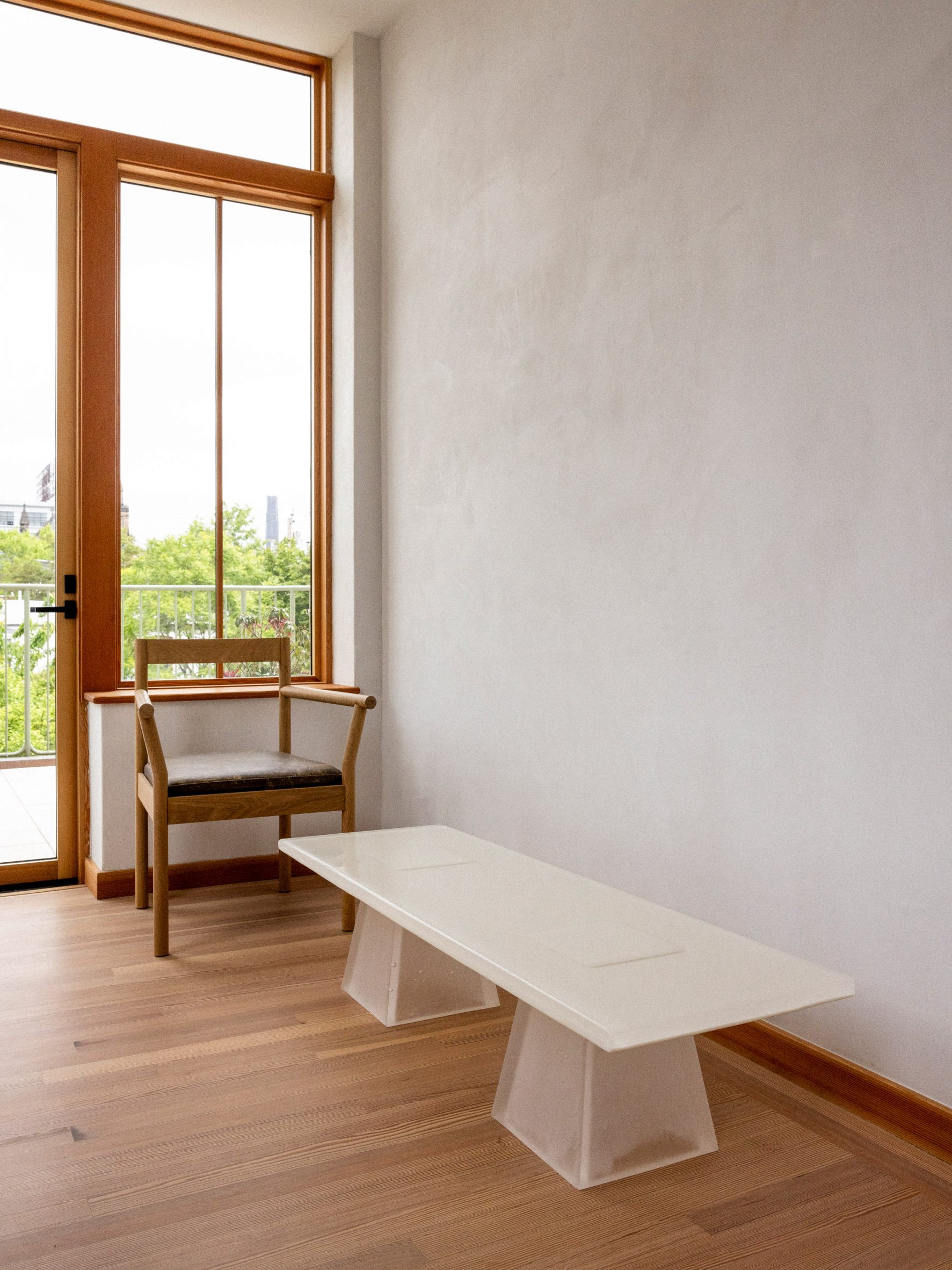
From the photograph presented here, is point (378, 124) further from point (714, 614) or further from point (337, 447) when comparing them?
point (714, 614)

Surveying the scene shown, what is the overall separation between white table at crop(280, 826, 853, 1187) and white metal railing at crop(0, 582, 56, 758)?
1.67 metres

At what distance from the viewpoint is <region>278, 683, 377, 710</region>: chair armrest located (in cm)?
281

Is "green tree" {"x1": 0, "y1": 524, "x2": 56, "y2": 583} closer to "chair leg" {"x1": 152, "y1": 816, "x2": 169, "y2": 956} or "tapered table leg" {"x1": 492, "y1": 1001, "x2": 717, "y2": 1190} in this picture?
"chair leg" {"x1": 152, "y1": 816, "x2": 169, "y2": 956}

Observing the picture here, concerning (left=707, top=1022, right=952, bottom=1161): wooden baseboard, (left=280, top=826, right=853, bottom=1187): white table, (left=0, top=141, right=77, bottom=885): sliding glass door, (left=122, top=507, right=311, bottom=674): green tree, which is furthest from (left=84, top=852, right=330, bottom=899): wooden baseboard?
(left=707, top=1022, right=952, bottom=1161): wooden baseboard

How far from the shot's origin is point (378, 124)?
3561mm

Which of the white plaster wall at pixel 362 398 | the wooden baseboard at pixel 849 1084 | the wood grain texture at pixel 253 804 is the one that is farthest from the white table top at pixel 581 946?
the white plaster wall at pixel 362 398

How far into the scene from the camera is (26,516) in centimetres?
326

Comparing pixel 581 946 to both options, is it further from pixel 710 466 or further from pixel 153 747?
pixel 153 747

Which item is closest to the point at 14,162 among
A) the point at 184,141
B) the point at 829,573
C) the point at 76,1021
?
the point at 184,141

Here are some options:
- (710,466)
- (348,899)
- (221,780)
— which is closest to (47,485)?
(221,780)

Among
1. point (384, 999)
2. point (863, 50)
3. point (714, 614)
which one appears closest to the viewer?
point (863, 50)

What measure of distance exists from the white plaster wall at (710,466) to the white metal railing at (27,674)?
4.18 ft

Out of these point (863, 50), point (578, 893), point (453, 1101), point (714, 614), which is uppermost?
point (863, 50)

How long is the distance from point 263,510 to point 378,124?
1.43 metres
